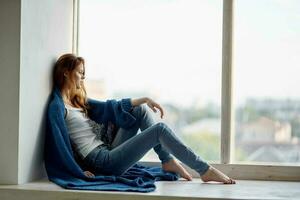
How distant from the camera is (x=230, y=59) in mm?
2762

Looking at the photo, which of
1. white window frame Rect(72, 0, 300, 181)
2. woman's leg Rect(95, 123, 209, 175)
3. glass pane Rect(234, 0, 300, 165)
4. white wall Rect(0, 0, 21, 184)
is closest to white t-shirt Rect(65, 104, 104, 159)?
woman's leg Rect(95, 123, 209, 175)

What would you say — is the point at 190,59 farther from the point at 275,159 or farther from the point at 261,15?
the point at 275,159

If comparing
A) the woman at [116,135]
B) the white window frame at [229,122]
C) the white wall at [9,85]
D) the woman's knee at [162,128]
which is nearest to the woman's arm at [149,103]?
the woman at [116,135]

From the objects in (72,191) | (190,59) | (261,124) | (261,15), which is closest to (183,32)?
(190,59)

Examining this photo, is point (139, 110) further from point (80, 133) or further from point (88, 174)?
point (88, 174)

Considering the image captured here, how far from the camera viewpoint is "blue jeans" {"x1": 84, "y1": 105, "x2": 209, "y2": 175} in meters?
2.43

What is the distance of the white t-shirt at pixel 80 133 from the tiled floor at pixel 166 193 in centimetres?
29

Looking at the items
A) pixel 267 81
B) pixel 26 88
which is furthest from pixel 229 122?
pixel 26 88

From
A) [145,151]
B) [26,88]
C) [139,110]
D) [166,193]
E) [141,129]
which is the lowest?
[166,193]

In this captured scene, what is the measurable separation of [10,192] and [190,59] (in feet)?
4.25

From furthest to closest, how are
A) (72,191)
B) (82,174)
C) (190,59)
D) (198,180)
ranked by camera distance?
(190,59), (198,180), (82,174), (72,191)

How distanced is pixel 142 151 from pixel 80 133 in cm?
40

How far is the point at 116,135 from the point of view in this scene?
2.74 meters

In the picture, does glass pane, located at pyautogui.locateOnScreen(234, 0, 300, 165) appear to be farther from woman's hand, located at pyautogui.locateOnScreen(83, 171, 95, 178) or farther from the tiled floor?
woman's hand, located at pyautogui.locateOnScreen(83, 171, 95, 178)
